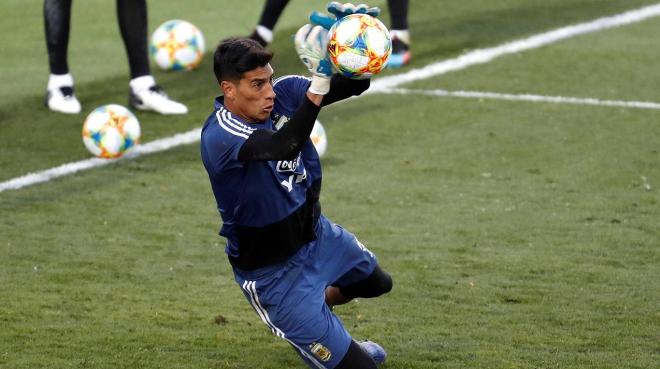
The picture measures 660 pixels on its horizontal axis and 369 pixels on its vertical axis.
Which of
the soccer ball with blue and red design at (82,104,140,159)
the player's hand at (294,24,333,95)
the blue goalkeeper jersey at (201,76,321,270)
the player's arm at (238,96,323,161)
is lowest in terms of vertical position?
the soccer ball with blue and red design at (82,104,140,159)

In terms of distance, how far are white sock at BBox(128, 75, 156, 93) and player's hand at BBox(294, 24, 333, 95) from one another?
526cm

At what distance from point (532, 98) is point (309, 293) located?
601 cm

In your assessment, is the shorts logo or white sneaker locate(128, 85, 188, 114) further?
white sneaker locate(128, 85, 188, 114)

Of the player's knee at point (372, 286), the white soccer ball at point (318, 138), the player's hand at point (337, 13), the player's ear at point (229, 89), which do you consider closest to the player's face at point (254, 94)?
the player's ear at point (229, 89)

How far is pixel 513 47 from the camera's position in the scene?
493 inches

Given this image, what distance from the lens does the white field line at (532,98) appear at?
10.6 m

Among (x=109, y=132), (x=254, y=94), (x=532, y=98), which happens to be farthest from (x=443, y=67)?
(x=254, y=94)

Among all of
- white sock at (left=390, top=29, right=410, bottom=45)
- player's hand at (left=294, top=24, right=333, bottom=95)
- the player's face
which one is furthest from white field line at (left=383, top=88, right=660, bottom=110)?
player's hand at (left=294, top=24, right=333, bottom=95)

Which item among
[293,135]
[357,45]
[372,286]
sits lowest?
[372,286]

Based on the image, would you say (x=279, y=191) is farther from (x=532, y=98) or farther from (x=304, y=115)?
(x=532, y=98)

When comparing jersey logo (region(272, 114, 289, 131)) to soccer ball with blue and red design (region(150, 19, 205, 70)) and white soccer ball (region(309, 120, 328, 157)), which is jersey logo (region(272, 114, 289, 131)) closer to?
white soccer ball (region(309, 120, 328, 157))

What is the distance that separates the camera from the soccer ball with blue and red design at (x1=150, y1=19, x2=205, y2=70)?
11312 mm

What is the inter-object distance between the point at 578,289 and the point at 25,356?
265 centimetres

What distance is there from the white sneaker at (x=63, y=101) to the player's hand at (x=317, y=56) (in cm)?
549
